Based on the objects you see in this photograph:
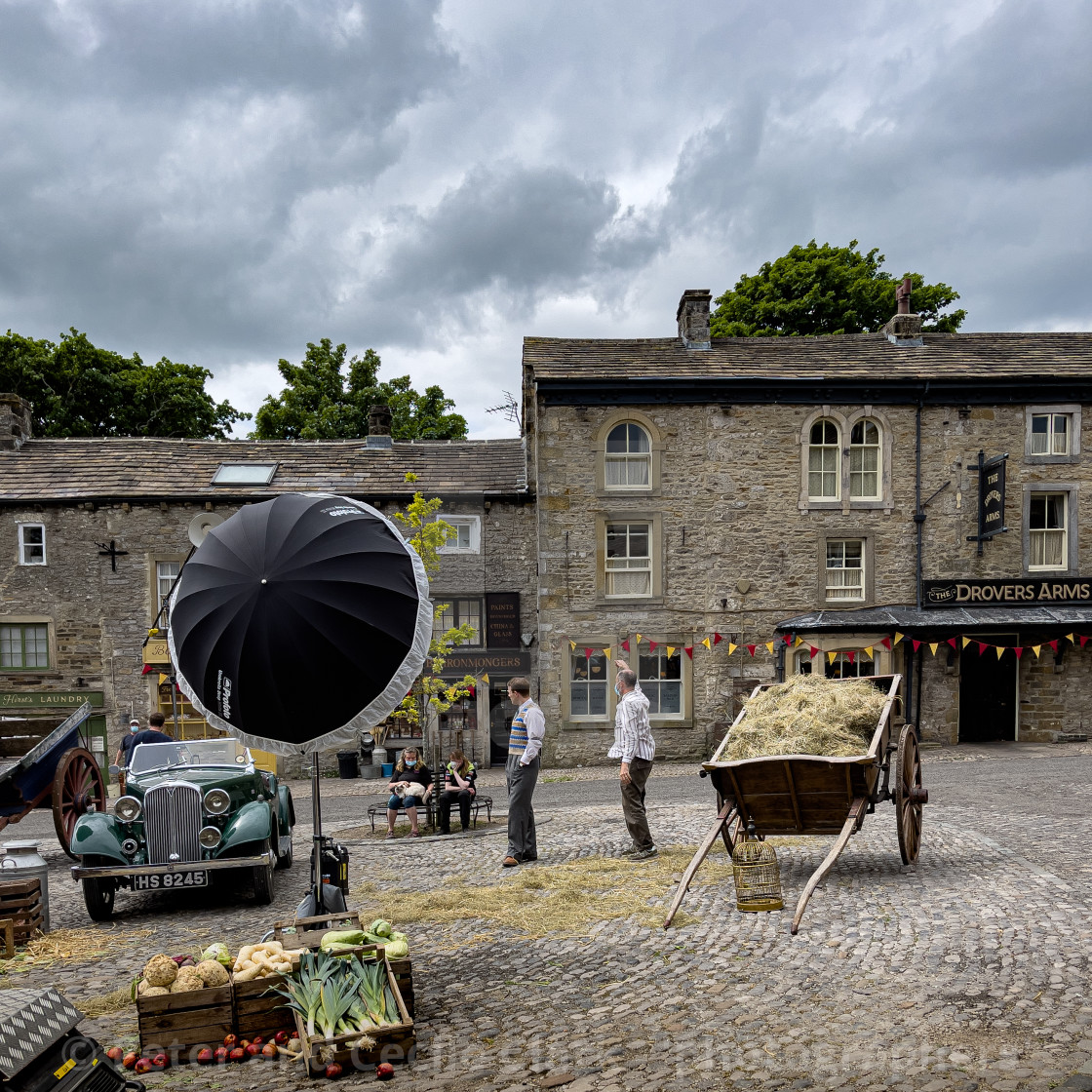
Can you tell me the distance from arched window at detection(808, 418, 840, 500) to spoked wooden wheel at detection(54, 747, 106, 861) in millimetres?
15485

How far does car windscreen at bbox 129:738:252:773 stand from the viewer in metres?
9.72

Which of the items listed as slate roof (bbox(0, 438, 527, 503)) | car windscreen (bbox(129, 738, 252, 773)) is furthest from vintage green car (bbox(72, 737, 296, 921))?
slate roof (bbox(0, 438, 527, 503))

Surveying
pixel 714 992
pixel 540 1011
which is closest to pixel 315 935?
pixel 540 1011

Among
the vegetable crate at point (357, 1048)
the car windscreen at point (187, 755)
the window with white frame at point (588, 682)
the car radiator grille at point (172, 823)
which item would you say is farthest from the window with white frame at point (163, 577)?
the vegetable crate at point (357, 1048)

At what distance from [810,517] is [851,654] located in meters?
3.15

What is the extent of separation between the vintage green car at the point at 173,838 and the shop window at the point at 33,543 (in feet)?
48.2

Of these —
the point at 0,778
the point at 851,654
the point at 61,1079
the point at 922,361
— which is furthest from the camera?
the point at 922,361

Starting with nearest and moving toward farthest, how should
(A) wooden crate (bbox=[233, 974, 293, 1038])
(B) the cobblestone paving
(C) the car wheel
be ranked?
(B) the cobblestone paving < (A) wooden crate (bbox=[233, 974, 293, 1038]) < (C) the car wheel

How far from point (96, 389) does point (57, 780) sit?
25520mm

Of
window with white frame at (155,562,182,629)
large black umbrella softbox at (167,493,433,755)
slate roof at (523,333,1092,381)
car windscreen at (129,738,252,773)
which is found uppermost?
slate roof at (523,333,1092,381)

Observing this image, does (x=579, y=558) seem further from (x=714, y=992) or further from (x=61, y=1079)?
(x=61, y=1079)

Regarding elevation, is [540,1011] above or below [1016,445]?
below

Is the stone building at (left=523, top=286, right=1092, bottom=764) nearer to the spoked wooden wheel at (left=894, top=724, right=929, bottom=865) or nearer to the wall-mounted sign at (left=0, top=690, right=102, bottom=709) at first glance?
the wall-mounted sign at (left=0, top=690, right=102, bottom=709)

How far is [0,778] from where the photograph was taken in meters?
10.1
